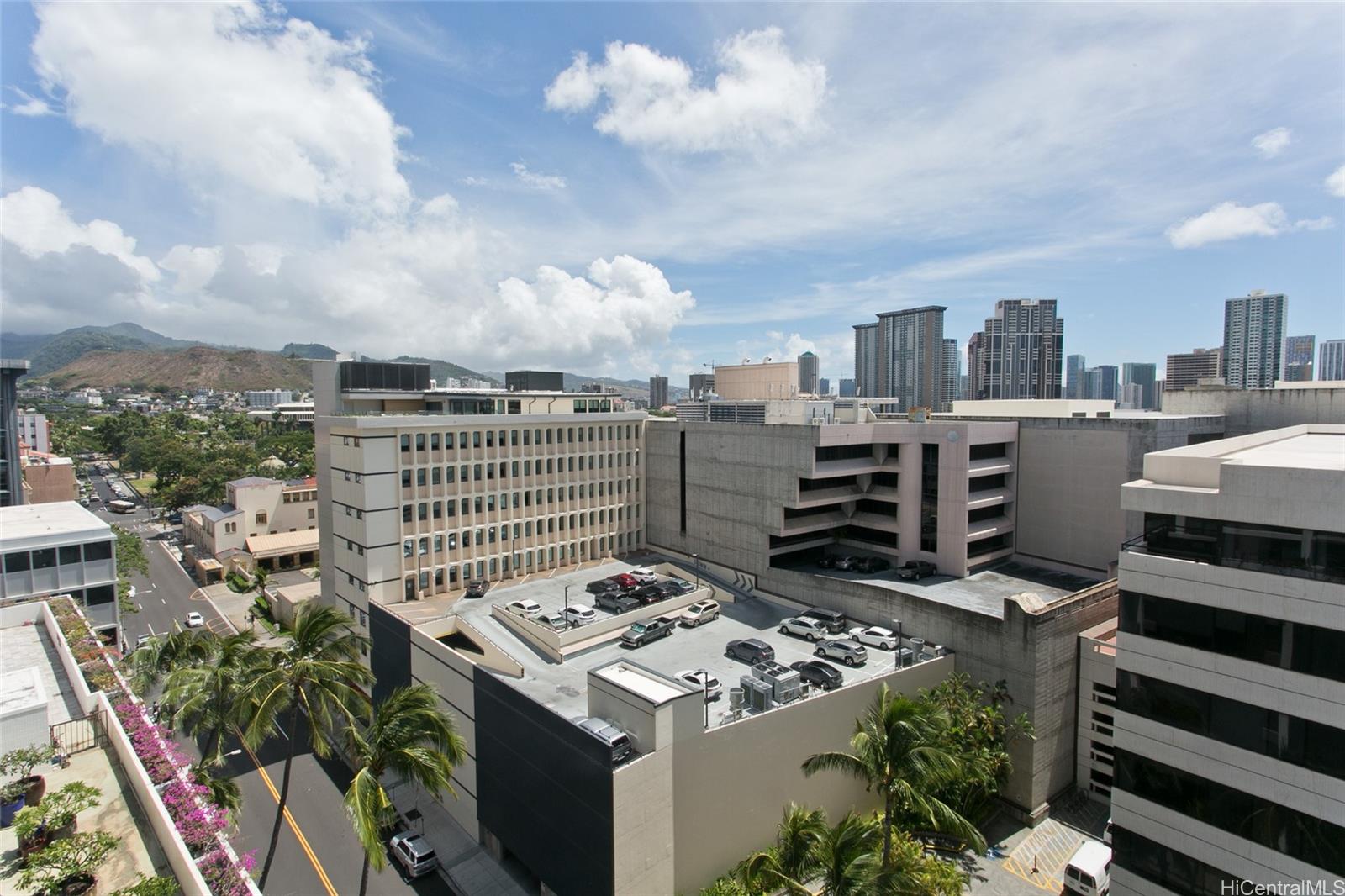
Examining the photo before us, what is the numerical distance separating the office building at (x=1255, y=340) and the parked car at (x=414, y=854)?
11231cm

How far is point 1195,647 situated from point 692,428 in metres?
39.6

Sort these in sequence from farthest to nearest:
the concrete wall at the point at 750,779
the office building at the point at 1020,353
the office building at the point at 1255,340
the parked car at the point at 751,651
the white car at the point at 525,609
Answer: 1. the office building at the point at 1020,353
2. the office building at the point at 1255,340
3. the white car at the point at 525,609
4. the parked car at the point at 751,651
5. the concrete wall at the point at 750,779

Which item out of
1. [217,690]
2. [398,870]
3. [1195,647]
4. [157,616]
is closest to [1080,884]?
[1195,647]

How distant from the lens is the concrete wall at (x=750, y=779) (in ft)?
93.6

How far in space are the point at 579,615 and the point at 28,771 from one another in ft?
88.3

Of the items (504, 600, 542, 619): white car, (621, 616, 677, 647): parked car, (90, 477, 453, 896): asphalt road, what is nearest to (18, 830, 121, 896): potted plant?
(90, 477, 453, 896): asphalt road

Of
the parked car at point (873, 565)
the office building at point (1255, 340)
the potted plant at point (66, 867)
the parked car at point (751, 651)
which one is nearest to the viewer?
the potted plant at point (66, 867)

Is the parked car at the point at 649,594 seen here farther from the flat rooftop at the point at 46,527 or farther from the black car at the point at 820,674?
the flat rooftop at the point at 46,527

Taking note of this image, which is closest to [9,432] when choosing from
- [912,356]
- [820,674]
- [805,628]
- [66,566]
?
[66,566]

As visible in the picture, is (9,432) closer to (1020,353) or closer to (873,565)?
(873,565)

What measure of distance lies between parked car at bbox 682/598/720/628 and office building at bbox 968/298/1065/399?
341 ft

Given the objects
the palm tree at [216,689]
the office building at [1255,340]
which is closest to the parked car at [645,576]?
the palm tree at [216,689]

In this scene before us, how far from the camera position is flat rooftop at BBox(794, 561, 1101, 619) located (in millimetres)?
40500

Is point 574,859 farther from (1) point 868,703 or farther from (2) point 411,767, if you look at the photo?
(1) point 868,703
